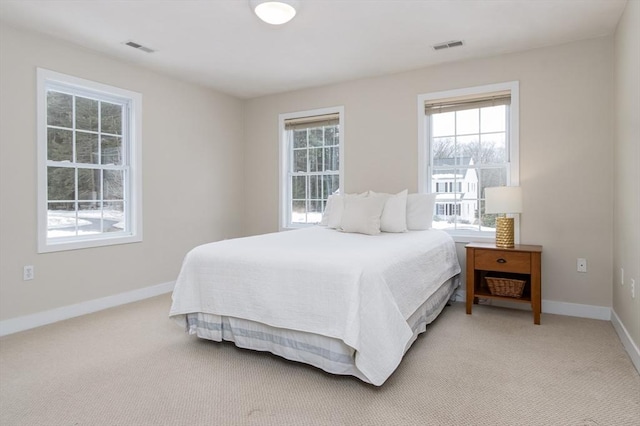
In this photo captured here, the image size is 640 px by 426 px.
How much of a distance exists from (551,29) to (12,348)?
484 cm

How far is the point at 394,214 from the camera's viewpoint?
3729 millimetres

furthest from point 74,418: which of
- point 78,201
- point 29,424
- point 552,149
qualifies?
point 552,149

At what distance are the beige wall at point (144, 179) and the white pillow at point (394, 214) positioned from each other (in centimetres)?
237

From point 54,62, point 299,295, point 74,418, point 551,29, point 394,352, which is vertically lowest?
point 74,418

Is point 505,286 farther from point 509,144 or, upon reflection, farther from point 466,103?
point 466,103

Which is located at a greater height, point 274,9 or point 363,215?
point 274,9

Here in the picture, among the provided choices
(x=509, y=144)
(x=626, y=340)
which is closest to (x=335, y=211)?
(x=509, y=144)

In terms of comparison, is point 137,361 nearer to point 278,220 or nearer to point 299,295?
point 299,295

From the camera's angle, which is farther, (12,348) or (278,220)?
(278,220)

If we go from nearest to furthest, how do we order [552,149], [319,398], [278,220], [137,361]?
1. [319,398]
2. [137,361]
3. [552,149]
4. [278,220]

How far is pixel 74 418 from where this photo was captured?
1.83m

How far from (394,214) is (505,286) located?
116 cm

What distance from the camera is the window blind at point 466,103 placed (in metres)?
3.74

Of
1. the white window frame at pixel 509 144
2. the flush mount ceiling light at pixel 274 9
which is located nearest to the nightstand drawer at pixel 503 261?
the white window frame at pixel 509 144
